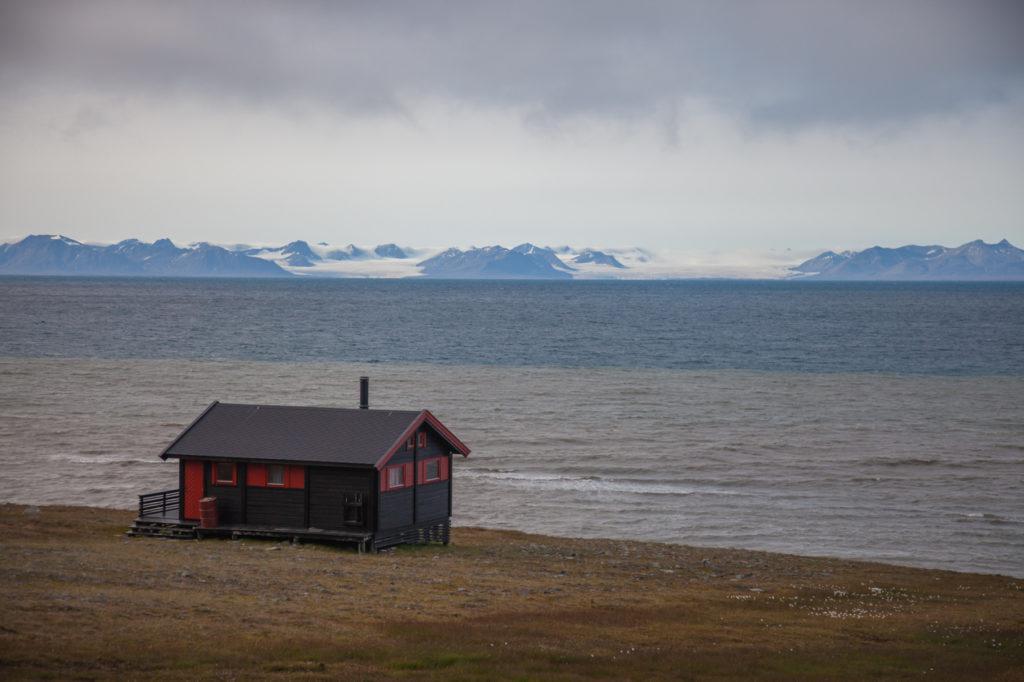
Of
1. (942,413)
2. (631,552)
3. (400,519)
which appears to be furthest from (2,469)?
(942,413)

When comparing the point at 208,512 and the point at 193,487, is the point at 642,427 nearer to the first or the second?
the point at 193,487

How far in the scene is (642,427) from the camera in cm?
8394

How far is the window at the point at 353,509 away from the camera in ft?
142

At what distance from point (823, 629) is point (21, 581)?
900 inches

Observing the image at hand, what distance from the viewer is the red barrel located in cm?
4397

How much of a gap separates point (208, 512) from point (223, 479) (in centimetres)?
136

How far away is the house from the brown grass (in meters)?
1.18

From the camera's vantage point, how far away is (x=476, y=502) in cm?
5859

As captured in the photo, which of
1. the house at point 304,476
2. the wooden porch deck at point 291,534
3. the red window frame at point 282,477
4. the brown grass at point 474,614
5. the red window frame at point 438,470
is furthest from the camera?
the red window frame at point 438,470

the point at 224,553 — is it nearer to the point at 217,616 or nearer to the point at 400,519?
the point at 400,519

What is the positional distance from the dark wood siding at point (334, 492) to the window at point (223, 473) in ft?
10.4

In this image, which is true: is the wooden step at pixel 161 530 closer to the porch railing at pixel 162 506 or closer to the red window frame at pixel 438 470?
the porch railing at pixel 162 506

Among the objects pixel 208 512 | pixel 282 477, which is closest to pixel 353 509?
pixel 282 477

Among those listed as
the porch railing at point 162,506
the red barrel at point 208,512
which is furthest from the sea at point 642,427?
the red barrel at point 208,512
